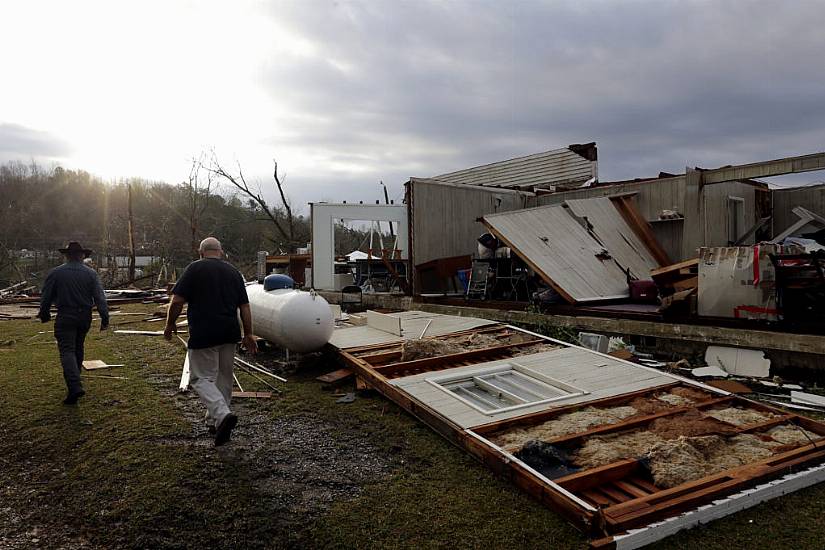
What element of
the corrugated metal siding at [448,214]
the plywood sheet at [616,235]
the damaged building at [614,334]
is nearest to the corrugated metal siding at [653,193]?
the damaged building at [614,334]

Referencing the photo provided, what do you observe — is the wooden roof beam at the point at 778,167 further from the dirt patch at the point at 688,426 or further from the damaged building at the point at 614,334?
the dirt patch at the point at 688,426

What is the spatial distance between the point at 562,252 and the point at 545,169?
26.7 feet

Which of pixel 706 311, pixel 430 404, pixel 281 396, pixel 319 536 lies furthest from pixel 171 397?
pixel 706 311

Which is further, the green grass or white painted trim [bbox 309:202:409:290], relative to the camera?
white painted trim [bbox 309:202:409:290]

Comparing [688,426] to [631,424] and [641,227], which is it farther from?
[641,227]

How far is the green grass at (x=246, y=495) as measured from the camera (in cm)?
284

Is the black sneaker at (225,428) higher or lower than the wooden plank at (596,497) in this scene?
higher

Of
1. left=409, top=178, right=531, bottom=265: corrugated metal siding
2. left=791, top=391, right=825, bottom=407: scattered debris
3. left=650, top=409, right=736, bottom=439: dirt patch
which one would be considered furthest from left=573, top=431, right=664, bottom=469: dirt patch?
left=409, top=178, right=531, bottom=265: corrugated metal siding

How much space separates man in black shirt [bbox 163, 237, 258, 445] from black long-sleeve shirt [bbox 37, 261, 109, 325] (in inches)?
78.0

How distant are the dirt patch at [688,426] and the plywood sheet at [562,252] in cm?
426

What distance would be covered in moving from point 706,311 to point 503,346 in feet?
9.24

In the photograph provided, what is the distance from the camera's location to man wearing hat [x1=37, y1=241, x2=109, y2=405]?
571 centimetres

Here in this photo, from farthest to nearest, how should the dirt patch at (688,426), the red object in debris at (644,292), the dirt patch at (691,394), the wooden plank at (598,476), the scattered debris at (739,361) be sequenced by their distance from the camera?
the red object in debris at (644,292) < the scattered debris at (739,361) < the dirt patch at (691,394) < the dirt patch at (688,426) < the wooden plank at (598,476)

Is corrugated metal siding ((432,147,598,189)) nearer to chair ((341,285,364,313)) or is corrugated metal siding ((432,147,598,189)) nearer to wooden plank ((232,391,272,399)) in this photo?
chair ((341,285,364,313))
